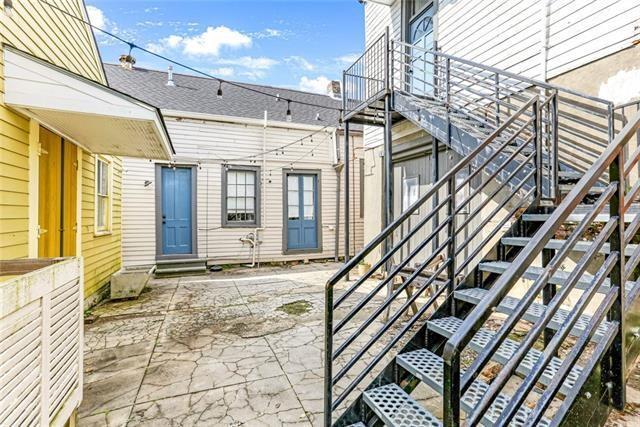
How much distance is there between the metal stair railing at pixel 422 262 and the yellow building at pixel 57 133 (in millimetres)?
2941

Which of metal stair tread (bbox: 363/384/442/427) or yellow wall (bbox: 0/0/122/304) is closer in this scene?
metal stair tread (bbox: 363/384/442/427)

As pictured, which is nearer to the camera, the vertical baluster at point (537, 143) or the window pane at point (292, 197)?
the vertical baluster at point (537, 143)

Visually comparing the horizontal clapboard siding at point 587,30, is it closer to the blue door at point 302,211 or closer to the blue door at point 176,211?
the blue door at point 302,211

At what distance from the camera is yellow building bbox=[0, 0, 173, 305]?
2848mm

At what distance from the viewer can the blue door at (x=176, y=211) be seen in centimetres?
777

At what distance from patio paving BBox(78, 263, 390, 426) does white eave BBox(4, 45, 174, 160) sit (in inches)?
96.3

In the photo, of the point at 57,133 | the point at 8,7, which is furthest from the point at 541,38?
the point at 57,133

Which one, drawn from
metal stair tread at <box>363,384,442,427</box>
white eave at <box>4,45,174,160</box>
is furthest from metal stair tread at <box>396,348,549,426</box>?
Answer: white eave at <box>4,45,174,160</box>

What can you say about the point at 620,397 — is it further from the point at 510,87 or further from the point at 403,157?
the point at 403,157

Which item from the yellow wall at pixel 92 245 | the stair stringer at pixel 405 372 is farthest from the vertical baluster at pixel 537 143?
the yellow wall at pixel 92 245

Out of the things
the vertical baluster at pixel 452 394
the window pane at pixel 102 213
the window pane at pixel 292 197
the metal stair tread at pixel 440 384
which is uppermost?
the window pane at pixel 292 197

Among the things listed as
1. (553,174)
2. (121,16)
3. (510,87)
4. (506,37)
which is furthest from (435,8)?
(121,16)

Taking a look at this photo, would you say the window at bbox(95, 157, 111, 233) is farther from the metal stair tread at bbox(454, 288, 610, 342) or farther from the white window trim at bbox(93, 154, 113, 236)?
the metal stair tread at bbox(454, 288, 610, 342)

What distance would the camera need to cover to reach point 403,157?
636cm
